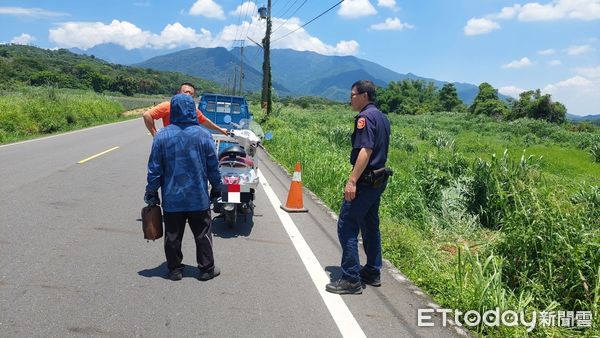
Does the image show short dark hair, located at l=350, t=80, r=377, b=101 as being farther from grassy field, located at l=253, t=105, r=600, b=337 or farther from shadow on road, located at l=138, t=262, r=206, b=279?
shadow on road, located at l=138, t=262, r=206, b=279

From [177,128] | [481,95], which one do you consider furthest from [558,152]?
[481,95]

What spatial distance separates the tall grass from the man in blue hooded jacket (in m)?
15.2

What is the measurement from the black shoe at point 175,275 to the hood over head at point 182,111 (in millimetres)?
1450

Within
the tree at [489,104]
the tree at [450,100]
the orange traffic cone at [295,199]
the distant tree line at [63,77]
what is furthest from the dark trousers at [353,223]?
the tree at [450,100]

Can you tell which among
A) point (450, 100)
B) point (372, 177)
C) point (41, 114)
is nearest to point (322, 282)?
point (372, 177)

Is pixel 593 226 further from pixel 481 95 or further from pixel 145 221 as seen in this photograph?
pixel 481 95

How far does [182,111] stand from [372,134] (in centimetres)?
185

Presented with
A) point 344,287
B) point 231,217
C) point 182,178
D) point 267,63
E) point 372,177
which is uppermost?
point 267,63

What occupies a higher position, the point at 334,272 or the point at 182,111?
the point at 182,111

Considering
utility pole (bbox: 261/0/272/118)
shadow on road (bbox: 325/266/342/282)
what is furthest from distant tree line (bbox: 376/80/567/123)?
shadow on road (bbox: 325/266/342/282)

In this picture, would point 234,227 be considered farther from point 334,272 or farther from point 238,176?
point 334,272

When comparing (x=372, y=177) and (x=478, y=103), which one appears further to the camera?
(x=478, y=103)

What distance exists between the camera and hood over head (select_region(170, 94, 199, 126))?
14.5 ft

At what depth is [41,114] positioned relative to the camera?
21.8 meters
